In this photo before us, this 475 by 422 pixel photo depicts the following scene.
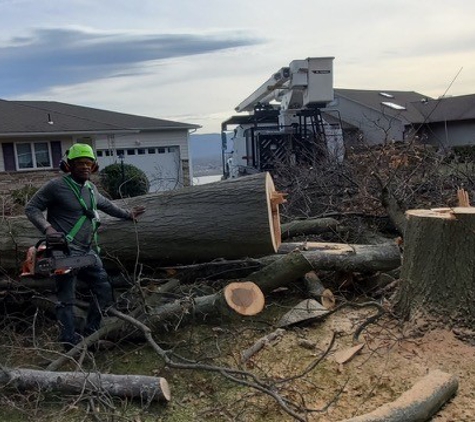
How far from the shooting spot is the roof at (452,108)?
97.5 ft

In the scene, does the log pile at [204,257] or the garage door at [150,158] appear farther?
the garage door at [150,158]

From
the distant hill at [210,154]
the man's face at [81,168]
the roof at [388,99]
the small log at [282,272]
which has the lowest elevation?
the distant hill at [210,154]

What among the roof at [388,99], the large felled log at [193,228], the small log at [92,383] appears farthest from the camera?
the roof at [388,99]

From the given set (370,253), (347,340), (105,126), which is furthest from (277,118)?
(347,340)

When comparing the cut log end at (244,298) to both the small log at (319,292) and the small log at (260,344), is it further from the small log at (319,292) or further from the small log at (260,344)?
the small log at (319,292)

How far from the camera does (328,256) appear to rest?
4.92 meters

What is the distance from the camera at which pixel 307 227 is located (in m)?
5.96

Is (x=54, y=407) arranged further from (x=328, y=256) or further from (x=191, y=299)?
(x=328, y=256)

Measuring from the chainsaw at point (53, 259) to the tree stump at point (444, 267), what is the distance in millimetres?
2497

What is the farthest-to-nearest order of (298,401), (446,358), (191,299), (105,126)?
(105,126) → (191,299) → (446,358) → (298,401)

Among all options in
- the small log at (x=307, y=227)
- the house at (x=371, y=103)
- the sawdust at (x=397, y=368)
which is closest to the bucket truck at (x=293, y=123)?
the small log at (x=307, y=227)

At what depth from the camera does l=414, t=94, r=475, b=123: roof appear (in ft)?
97.5

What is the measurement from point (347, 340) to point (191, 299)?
126 cm

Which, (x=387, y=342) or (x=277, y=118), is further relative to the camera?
(x=277, y=118)
